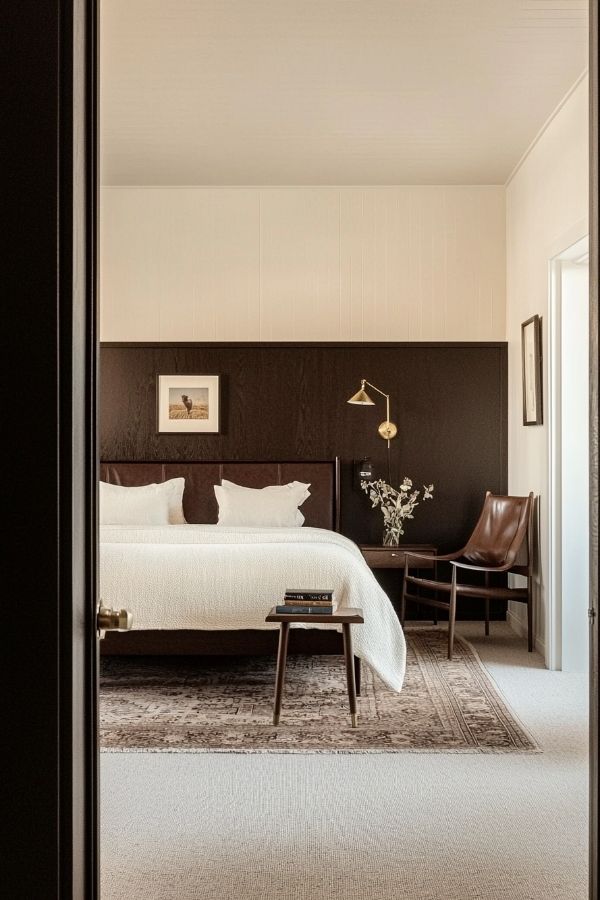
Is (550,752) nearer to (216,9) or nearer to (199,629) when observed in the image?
(199,629)

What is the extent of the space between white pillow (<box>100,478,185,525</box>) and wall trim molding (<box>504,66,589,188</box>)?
346 cm

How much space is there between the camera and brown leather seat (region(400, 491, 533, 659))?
18.6ft

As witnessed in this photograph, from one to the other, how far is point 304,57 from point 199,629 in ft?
10.1

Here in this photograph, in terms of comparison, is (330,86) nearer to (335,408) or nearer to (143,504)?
(335,408)

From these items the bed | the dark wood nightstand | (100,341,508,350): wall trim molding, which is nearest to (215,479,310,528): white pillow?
the dark wood nightstand

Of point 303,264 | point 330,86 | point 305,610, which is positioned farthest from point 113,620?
point 303,264

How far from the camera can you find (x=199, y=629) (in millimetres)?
4469

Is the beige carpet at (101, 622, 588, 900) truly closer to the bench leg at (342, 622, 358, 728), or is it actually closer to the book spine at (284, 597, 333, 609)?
the bench leg at (342, 622, 358, 728)

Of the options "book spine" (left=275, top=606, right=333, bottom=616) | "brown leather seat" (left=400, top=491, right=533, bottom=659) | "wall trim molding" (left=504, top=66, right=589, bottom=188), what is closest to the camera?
"book spine" (left=275, top=606, right=333, bottom=616)

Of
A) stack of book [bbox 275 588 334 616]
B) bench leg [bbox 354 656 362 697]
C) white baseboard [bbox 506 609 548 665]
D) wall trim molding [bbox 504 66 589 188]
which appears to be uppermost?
wall trim molding [bbox 504 66 589 188]

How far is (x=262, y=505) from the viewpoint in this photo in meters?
6.39
